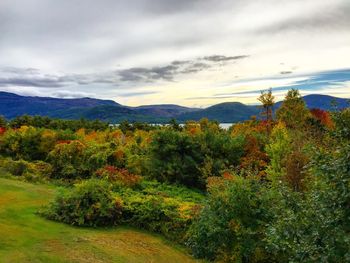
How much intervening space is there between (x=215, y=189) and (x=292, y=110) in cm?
5275

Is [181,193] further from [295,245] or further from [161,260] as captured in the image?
[295,245]

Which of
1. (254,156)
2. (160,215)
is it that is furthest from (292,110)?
(160,215)

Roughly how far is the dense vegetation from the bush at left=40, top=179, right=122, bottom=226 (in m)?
0.06

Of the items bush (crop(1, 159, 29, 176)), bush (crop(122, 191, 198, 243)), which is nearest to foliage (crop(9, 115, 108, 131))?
bush (crop(1, 159, 29, 176))

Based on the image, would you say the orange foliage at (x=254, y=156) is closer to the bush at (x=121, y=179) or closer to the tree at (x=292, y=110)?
the bush at (x=121, y=179)

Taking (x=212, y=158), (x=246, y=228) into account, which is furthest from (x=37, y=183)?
(x=246, y=228)

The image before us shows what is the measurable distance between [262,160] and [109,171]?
48.8 ft

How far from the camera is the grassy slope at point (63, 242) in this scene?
16062 mm

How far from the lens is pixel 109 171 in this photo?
2975cm

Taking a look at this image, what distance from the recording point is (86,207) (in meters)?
22.3

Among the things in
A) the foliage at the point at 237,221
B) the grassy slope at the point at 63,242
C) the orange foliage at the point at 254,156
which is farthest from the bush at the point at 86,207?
the orange foliage at the point at 254,156

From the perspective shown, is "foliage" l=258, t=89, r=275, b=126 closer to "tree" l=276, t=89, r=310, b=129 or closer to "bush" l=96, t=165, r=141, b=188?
"tree" l=276, t=89, r=310, b=129

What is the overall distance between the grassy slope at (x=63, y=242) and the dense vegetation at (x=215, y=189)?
1.09 metres

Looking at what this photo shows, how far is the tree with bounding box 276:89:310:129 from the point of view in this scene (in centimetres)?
6656
